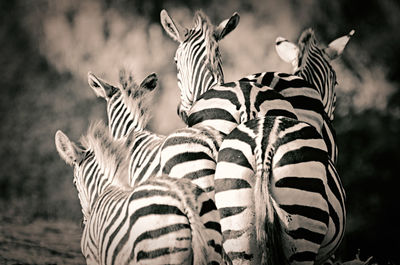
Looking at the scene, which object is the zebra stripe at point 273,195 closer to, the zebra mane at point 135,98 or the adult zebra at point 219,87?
the adult zebra at point 219,87

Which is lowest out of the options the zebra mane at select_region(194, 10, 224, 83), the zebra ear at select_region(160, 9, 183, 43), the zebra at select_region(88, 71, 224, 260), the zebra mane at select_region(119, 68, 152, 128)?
the zebra at select_region(88, 71, 224, 260)

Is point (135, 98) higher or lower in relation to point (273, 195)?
higher

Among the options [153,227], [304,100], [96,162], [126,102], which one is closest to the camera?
[153,227]

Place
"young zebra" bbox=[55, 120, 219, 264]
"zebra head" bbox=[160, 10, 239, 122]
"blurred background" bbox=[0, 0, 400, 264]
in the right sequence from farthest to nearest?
"blurred background" bbox=[0, 0, 400, 264] → "zebra head" bbox=[160, 10, 239, 122] → "young zebra" bbox=[55, 120, 219, 264]

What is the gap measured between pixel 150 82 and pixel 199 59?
0.84 feet

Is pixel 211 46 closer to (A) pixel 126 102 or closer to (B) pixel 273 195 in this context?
(A) pixel 126 102

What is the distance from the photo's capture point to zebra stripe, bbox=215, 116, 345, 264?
115 centimetres

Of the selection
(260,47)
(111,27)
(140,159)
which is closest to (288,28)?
(260,47)

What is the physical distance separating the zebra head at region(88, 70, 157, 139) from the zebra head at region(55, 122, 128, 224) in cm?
19

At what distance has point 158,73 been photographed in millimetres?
2332

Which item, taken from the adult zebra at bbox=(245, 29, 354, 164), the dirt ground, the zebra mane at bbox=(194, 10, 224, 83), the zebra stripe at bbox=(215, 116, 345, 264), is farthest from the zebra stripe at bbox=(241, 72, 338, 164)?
the dirt ground

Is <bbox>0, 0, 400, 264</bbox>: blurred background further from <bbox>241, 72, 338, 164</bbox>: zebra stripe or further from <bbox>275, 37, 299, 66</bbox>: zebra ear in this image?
<bbox>241, 72, 338, 164</bbox>: zebra stripe

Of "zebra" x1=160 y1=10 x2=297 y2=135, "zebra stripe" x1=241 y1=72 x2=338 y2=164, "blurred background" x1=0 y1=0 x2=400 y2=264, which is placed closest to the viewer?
"zebra" x1=160 y1=10 x2=297 y2=135

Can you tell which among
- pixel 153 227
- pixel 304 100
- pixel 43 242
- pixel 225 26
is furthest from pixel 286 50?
pixel 43 242
